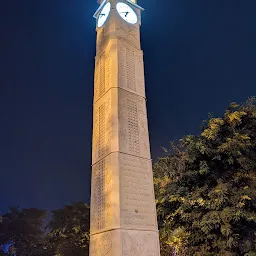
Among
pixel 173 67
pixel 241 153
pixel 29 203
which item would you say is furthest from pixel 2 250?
pixel 173 67

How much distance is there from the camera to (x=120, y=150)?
365cm

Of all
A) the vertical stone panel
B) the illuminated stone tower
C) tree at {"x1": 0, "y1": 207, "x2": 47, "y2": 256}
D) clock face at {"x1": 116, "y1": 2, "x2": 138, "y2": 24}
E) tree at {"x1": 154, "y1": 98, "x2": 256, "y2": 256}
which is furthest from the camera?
tree at {"x1": 0, "y1": 207, "x2": 47, "y2": 256}

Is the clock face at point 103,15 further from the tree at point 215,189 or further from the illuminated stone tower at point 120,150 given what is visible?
the tree at point 215,189

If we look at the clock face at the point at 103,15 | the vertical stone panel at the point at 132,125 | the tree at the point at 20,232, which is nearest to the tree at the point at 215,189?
the vertical stone panel at the point at 132,125

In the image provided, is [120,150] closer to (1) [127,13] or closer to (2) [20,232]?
(1) [127,13]

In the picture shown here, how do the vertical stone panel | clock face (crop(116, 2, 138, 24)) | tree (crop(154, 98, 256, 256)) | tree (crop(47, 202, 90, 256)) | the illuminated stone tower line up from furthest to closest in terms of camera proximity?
tree (crop(47, 202, 90, 256)) → tree (crop(154, 98, 256, 256)) → clock face (crop(116, 2, 138, 24)) → the vertical stone panel → the illuminated stone tower

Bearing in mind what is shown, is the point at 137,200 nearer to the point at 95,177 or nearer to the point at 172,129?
the point at 95,177

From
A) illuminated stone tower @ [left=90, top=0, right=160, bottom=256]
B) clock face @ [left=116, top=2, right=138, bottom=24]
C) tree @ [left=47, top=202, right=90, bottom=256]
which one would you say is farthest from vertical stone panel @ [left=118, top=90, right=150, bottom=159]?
tree @ [left=47, top=202, right=90, bottom=256]

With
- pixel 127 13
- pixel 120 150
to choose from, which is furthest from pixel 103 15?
pixel 120 150

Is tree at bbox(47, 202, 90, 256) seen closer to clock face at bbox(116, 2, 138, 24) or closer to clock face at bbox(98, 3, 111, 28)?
clock face at bbox(98, 3, 111, 28)

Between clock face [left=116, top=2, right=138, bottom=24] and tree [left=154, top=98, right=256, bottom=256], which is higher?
clock face [left=116, top=2, right=138, bottom=24]

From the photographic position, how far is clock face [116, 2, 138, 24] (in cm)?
477

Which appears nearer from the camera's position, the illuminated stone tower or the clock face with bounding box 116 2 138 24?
the illuminated stone tower

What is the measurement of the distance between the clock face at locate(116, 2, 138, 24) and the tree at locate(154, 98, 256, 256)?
308 cm
